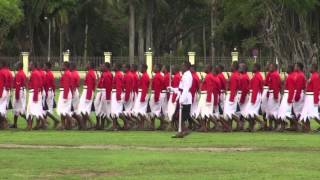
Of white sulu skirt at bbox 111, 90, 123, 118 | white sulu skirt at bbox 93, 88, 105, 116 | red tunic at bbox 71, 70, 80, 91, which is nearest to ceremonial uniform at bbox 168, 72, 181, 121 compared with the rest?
white sulu skirt at bbox 111, 90, 123, 118

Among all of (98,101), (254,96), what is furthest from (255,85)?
(98,101)

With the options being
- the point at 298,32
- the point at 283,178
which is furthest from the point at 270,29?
the point at 283,178

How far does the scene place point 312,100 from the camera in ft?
73.7

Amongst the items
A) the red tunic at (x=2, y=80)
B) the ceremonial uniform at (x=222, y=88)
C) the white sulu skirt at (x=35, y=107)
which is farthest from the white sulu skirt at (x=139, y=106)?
the red tunic at (x=2, y=80)

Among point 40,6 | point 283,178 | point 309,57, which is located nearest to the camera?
point 283,178

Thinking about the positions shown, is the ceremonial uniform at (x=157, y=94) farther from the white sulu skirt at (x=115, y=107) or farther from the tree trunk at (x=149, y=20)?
the tree trunk at (x=149, y=20)

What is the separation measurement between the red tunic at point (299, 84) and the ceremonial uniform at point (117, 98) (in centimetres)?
514

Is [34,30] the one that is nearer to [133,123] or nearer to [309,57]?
[309,57]

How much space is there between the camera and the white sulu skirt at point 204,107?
75.7 feet

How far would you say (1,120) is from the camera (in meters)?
24.0

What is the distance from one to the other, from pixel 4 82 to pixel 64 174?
32.9 ft

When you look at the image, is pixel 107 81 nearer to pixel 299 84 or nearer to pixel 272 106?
pixel 272 106

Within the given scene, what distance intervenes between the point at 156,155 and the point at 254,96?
665cm

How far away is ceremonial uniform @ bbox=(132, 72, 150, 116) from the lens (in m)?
23.7
